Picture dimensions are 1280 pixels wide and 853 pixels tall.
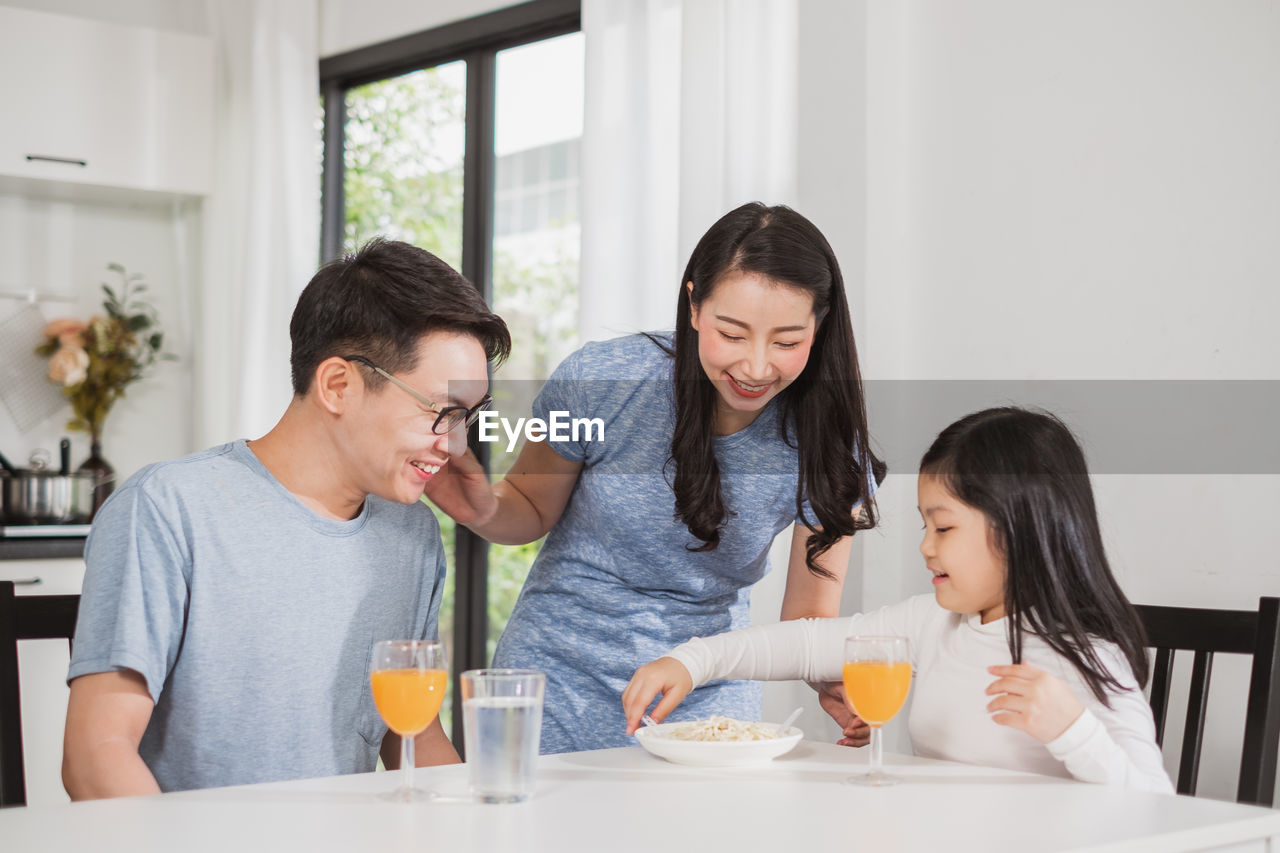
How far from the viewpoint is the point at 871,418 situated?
251cm

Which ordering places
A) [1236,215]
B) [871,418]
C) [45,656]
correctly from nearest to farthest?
1. [1236,215]
2. [871,418]
3. [45,656]

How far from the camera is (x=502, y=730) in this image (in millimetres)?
1129

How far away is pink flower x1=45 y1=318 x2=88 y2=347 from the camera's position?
12.9 feet

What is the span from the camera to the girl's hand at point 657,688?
57.5 inches

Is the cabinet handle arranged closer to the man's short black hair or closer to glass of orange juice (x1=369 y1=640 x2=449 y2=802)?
the man's short black hair

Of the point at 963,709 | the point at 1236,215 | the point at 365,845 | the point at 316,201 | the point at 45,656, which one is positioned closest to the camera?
the point at 365,845

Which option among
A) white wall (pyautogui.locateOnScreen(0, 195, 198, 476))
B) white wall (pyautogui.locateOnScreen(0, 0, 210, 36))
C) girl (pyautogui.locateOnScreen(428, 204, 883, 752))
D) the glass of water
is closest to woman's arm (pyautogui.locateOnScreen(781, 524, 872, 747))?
girl (pyautogui.locateOnScreen(428, 204, 883, 752))

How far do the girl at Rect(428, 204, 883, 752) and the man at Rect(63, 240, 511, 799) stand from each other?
23 cm

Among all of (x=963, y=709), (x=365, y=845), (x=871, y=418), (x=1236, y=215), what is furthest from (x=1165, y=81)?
(x=365, y=845)

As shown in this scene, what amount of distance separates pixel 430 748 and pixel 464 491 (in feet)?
1.18

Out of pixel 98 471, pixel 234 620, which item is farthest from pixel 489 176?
pixel 234 620

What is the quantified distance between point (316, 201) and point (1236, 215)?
279 cm

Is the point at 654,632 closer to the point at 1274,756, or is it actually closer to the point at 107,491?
the point at 1274,756

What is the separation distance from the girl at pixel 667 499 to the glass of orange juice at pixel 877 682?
20.1 inches
